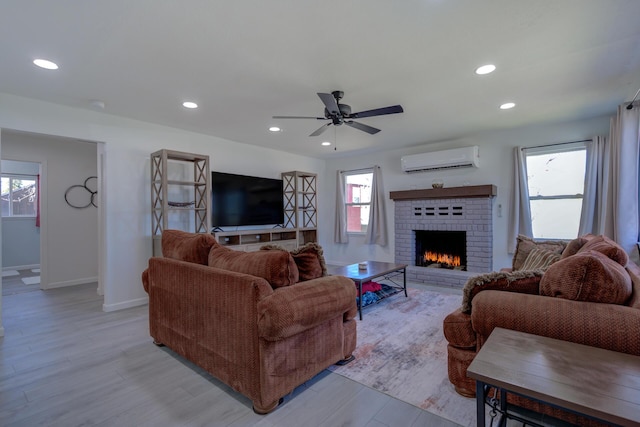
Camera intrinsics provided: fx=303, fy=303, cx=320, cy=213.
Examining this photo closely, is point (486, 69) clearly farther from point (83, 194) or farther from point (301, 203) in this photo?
point (83, 194)

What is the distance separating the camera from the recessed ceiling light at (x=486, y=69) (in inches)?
99.1

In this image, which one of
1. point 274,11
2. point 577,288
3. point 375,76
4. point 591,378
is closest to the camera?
point 591,378

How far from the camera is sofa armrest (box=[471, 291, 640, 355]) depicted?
1296mm

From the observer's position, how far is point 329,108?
2721 millimetres

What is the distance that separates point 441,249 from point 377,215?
133 cm

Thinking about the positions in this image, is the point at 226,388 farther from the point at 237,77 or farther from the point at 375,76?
the point at 375,76

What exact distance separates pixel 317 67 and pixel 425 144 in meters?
3.41

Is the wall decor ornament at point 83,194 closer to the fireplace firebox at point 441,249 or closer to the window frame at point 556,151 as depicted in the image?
the fireplace firebox at point 441,249

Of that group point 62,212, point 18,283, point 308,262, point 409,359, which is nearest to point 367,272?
point 409,359

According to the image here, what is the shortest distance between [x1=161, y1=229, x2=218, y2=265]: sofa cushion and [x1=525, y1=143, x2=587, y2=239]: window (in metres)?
4.51

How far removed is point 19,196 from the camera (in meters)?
6.62

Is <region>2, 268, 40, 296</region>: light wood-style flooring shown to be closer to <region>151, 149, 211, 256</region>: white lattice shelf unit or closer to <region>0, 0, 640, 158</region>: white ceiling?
<region>151, 149, 211, 256</region>: white lattice shelf unit

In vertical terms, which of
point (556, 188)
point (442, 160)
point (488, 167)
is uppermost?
point (442, 160)

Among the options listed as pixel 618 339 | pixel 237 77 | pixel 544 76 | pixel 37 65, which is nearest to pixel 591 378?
pixel 618 339
